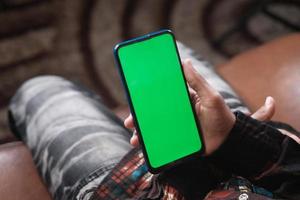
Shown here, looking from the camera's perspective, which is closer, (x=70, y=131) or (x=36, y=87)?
(x=70, y=131)

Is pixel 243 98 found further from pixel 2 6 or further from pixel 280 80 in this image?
pixel 2 6

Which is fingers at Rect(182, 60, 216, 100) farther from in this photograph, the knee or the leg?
the knee

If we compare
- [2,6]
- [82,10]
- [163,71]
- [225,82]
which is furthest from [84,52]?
[163,71]

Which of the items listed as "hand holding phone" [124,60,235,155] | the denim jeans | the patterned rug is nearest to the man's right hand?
"hand holding phone" [124,60,235,155]

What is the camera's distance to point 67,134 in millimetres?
741

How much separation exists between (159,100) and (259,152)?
0.13 m

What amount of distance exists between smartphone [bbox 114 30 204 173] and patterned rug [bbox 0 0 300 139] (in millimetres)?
803

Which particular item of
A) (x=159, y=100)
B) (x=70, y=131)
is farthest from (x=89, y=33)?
(x=159, y=100)

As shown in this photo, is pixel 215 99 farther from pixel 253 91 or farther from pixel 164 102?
pixel 253 91

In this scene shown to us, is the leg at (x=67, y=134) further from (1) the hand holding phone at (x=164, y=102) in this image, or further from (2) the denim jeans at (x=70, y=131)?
(1) the hand holding phone at (x=164, y=102)

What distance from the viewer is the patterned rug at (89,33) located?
4.52 ft

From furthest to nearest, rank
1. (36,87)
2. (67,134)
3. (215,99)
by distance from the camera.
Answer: (36,87), (67,134), (215,99)

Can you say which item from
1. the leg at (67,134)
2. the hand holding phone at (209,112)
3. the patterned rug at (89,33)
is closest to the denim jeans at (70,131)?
the leg at (67,134)

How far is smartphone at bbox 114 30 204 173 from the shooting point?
57 centimetres
